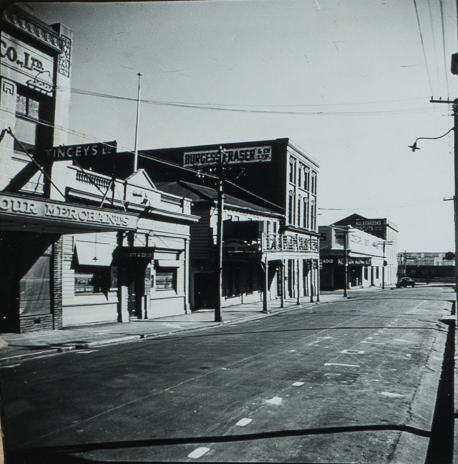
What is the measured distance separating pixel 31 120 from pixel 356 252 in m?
53.1

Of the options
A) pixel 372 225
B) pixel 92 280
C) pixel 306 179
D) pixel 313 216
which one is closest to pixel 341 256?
pixel 313 216

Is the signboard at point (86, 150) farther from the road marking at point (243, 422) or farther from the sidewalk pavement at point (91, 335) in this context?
the road marking at point (243, 422)

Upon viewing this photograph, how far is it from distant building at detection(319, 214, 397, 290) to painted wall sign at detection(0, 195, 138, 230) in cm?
3013

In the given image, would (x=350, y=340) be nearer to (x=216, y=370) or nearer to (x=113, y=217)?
(x=216, y=370)

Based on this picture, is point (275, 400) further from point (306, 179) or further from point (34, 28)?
point (306, 179)

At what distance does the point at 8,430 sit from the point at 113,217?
Answer: 1052cm

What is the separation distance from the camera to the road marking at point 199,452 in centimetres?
562

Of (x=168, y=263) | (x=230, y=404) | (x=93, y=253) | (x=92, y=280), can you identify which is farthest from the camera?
(x=168, y=263)

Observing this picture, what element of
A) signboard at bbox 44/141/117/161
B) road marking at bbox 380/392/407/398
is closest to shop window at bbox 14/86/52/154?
signboard at bbox 44/141/117/161

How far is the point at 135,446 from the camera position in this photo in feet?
19.4

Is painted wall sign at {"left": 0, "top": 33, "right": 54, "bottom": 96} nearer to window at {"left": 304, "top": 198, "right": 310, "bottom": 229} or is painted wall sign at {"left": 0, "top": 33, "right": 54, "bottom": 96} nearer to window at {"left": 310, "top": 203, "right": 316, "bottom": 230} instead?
window at {"left": 304, "top": 198, "right": 310, "bottom": 229}

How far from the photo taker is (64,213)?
14117 millimetres

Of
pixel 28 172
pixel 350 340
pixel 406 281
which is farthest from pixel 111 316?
pixel 406 281

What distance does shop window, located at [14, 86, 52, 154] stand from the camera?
16141 millimetres
